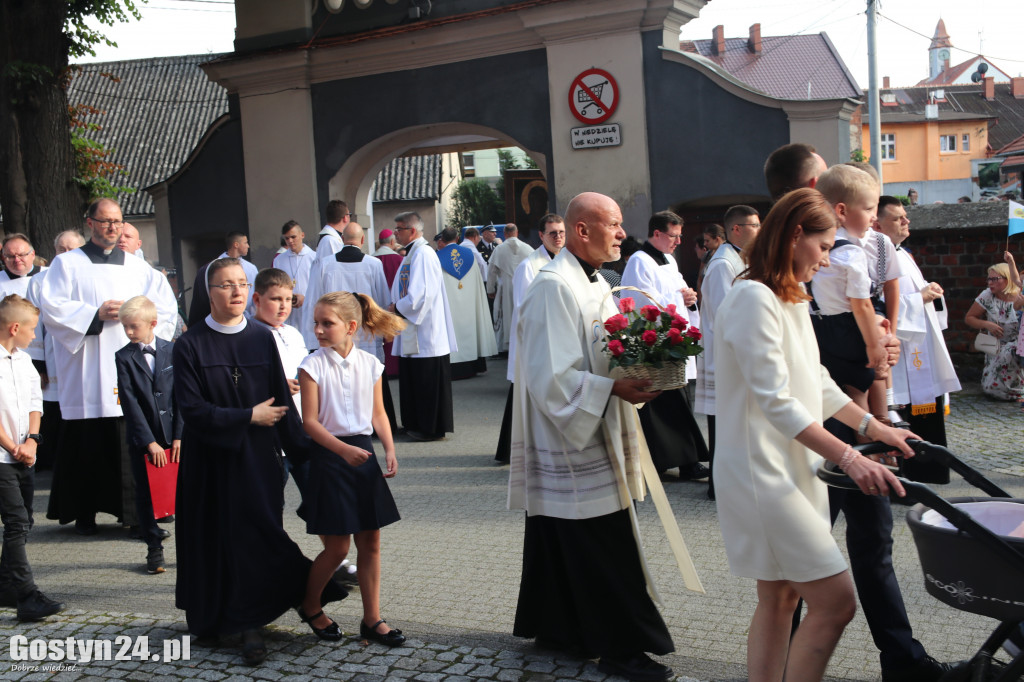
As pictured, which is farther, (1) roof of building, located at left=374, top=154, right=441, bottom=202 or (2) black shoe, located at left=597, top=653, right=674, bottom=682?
(1) roof of building, located at left=374, top=154, right=441, bottom=202

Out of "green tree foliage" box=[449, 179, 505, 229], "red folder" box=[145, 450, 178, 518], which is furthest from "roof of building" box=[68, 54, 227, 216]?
"red folder" box=[145, 450, 178, 518]

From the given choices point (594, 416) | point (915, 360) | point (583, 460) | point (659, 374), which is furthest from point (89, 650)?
point (915, 360)

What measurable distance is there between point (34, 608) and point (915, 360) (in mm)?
5402

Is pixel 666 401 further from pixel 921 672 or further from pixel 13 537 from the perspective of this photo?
pixel 13 537

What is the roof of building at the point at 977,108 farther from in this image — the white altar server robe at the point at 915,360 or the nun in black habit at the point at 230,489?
the nun in black habit at the point at 230,489

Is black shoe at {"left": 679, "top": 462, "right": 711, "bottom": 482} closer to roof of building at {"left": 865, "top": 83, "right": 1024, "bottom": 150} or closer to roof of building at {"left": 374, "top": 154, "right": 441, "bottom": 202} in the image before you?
roof of building at {"left": 374, "top": 154, "right": 441, "bottom": 202}

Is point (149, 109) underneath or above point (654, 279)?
above

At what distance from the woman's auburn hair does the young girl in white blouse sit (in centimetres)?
202

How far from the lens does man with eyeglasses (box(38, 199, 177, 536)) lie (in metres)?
6.85

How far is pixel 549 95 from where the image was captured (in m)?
12.8

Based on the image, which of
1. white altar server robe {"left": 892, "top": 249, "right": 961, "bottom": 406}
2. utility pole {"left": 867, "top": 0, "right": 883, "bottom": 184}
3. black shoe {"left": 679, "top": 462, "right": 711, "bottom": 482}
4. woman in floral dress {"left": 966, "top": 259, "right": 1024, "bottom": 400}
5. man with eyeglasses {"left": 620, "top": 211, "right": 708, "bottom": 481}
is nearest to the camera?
white altar server robe {"left": 892, "top": 249, "right": 961, "bottom": 406}

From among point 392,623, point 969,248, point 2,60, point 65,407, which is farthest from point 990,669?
point 2,60

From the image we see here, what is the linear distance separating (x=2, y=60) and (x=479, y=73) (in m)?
5.78

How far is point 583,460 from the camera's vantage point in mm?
3994
